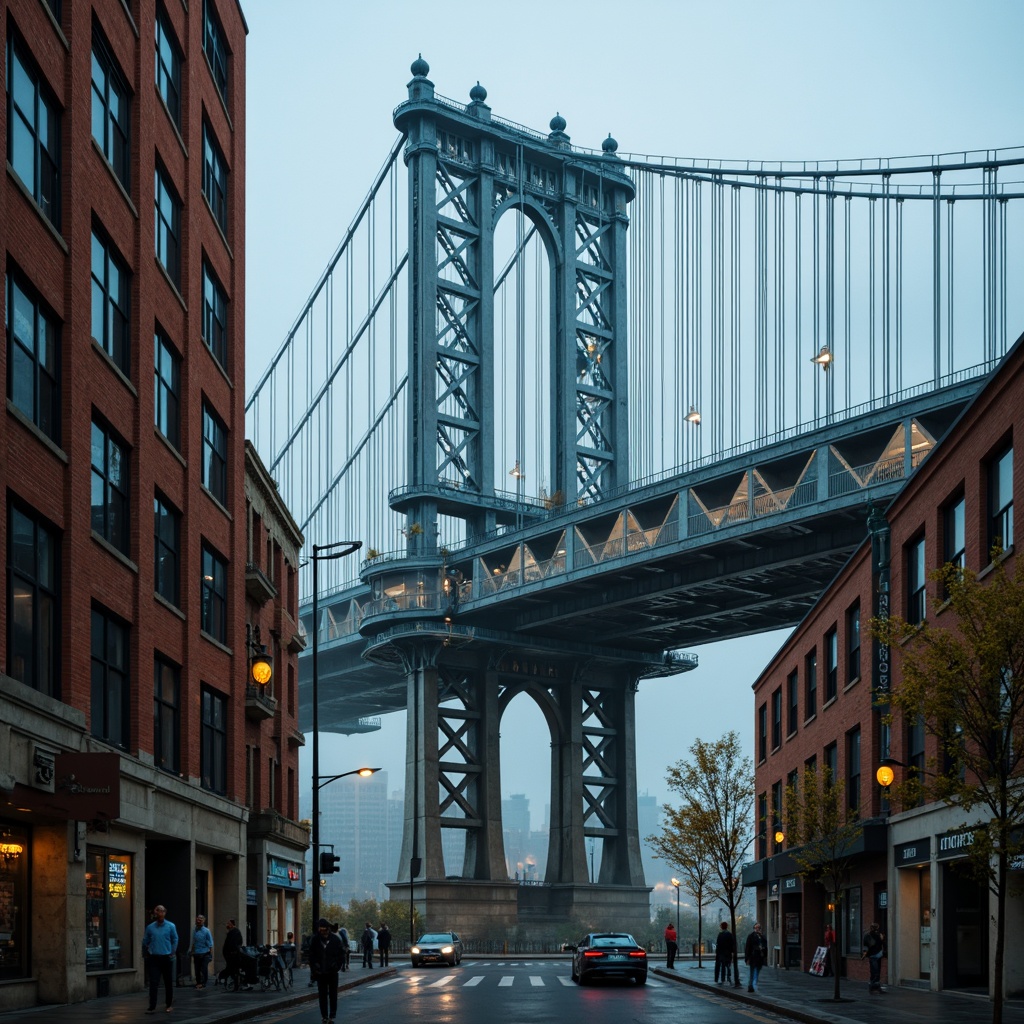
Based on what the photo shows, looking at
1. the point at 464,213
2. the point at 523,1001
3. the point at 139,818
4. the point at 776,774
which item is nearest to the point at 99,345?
the point at 139,818

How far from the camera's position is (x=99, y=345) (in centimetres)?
3011

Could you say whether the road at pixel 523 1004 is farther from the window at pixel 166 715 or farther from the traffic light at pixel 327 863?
the window at pixel 166 715

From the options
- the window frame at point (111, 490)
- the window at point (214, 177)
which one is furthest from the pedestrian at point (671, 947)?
the window frame at point (111, 490)

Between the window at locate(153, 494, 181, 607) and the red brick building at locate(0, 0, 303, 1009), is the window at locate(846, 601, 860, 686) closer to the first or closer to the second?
the red brick building at locate(0, 0, 303, 1009)

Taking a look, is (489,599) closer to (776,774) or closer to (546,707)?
(546,707)

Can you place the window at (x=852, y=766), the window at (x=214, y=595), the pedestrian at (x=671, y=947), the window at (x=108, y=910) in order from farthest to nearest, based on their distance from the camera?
the pedestrian at (x=671, y=947), the window at (x=852, y=766), the window at (x=214, y=595), the window at (x=108, y=910)

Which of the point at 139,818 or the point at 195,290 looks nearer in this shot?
the point at 139,818

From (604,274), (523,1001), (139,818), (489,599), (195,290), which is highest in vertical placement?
(604,274)

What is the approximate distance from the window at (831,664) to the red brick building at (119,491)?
1632 cm

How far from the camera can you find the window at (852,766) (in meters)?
41.8

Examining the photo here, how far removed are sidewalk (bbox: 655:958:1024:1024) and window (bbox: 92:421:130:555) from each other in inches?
594

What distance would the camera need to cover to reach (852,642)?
141 feet

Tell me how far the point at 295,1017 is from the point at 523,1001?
686cm

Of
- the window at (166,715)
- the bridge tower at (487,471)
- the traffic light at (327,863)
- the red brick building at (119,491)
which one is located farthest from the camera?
the bridge tower at (487,471)
